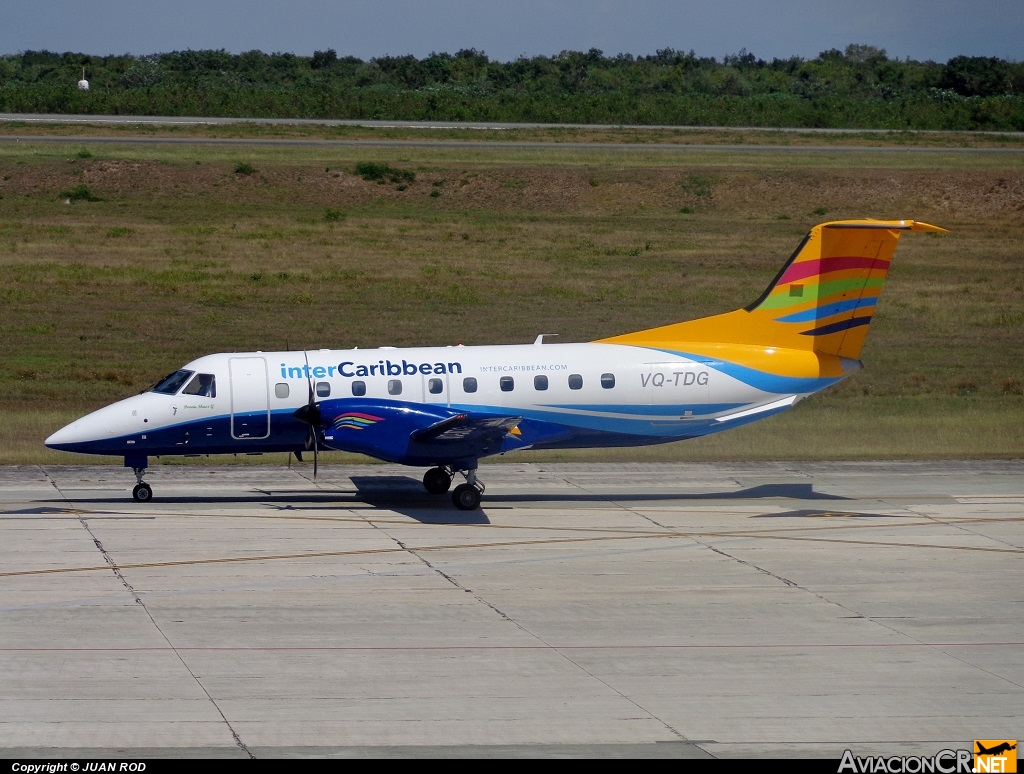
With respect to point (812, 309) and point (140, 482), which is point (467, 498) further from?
point (812, 309)

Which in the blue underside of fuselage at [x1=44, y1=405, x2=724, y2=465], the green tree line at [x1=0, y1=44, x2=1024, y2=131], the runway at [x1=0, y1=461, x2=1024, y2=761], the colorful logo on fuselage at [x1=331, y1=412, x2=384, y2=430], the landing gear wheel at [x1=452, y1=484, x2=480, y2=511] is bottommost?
the runway at [x1=0, y1=461, x2=1024, y2=761]

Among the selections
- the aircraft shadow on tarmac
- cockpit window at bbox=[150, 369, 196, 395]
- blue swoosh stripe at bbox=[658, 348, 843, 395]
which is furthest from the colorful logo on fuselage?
blue swoosh stripe at bbox=[658, 348, 843, 395]

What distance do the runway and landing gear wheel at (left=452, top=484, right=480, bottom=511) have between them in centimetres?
27

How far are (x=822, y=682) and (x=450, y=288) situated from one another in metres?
37.0

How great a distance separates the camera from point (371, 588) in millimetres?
18672

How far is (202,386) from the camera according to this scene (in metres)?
24.3

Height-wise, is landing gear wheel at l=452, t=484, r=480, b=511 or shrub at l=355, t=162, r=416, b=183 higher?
shrub at l=355, t=162, r=416, b=183

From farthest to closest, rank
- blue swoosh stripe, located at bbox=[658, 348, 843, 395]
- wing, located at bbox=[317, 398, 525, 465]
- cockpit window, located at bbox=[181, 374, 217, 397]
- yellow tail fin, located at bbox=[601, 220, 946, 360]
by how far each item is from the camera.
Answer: yellow tail fin, located at bbox=[601, 220, 946, 360], blue swoosh stripe, located at bbox=[658, 348, 843, 395], cockpit window, located at bbox=[181, 374, 217, 397], wing, located at bbox=[317, 398, 525, 465]

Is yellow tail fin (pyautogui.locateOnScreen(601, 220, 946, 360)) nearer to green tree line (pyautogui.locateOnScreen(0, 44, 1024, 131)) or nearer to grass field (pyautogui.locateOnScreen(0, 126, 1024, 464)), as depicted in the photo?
grass field (pyautogui.locateOnScreen(0, 126, 1024, 464))

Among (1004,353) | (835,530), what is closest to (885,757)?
(835,530)

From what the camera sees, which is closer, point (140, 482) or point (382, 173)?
point (140, 482)

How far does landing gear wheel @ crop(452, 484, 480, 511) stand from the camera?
79.6ft

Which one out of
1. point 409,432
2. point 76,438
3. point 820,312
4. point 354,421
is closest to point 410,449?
point 409,432

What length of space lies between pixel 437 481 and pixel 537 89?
3730 inches
